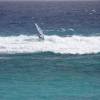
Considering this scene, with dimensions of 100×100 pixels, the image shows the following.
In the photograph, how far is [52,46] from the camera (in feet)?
136

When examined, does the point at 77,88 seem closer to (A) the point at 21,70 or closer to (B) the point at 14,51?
(A) the point at 21,70

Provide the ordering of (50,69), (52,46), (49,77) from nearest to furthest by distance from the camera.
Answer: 1. (49,77)
2. (50,69)
3. (52,46)

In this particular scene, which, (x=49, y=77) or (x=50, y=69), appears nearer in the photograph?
(x=49, y=77)

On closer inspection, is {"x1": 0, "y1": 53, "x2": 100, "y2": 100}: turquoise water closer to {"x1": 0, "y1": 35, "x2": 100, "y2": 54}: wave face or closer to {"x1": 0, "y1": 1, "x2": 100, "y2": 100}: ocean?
{"x1": 0, "y1": 1, "x2": 100, "y2": 100}: ocean

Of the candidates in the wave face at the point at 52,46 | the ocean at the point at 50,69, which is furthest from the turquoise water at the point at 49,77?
the wave face at the point at 52,46

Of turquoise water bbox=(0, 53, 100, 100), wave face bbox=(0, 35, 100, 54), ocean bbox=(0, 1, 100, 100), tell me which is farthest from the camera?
wave face bbox=(0, 35, 100, 54)

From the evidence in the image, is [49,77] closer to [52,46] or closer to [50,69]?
[50,69]

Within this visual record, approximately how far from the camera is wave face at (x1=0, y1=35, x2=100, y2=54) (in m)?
39.2

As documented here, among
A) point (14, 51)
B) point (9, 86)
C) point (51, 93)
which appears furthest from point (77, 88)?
point (14, 51)

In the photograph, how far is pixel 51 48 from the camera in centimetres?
4034

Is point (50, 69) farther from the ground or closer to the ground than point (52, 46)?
closer to the ground

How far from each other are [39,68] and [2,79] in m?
3.89

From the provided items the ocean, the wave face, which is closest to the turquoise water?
the ocean

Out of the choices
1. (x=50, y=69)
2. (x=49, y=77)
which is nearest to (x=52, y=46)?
(x=50, y=69)
